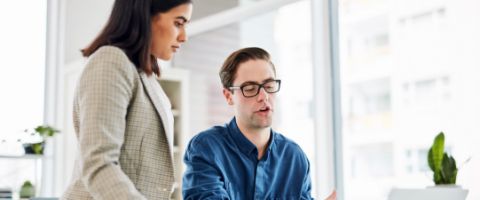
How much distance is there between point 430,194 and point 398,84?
17.7ft

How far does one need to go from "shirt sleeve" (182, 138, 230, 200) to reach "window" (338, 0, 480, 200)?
5.12 feet

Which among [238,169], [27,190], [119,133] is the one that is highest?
[119,133]

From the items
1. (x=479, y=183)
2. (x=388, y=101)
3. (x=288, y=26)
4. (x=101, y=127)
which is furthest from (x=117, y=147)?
(x=388, y=101)

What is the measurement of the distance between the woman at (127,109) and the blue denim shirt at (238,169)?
0.43 metres

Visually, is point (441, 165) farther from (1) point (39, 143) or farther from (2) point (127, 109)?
(1) point (39, 143)

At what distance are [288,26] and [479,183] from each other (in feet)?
12.4

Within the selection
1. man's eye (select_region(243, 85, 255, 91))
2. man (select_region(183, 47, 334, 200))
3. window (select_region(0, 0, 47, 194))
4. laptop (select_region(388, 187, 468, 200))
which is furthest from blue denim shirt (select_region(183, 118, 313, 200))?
window (select_region(0, 0, 47, 194))

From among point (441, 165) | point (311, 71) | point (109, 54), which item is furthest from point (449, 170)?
point (109, 54)

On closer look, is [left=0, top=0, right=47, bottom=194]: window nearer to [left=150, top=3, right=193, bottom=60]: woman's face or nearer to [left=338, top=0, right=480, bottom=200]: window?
[left=338, top=0, right=480, bottom=200]: window

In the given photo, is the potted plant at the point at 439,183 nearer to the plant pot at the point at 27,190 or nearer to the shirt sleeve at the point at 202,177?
the shirt sleeve at the point at 202,177

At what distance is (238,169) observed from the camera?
64.4 inches

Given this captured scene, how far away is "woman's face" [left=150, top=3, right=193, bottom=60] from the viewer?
117 centimetres

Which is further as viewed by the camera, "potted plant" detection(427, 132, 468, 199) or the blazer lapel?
"potted plant" detection(427, 132, 468, 199)

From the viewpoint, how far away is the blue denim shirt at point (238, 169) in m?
1.57
